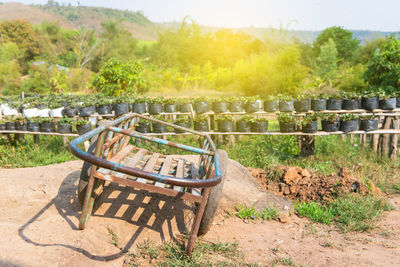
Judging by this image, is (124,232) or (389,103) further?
(389,103)

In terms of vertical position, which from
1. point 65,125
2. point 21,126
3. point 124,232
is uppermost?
point 65,125

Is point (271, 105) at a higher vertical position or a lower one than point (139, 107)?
higher

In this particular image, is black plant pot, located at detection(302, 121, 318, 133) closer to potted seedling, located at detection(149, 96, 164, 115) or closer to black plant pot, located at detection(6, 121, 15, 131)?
potted seedling, located at detection(149, 96, 164, 115)

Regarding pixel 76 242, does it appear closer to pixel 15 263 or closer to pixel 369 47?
pixel 15 263

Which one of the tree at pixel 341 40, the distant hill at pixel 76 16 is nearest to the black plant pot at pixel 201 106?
the tree at pixel 341 40

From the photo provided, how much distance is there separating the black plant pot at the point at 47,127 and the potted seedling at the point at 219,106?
3.59 m

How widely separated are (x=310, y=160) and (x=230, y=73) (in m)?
16.4

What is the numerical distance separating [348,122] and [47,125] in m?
6.40

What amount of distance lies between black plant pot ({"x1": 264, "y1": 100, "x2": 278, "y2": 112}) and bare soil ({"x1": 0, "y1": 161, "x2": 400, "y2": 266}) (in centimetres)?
336

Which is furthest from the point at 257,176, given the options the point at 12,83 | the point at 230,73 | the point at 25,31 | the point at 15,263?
the point at 25,31

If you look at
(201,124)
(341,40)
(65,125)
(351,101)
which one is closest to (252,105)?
(201,124)

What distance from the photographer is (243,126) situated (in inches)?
260

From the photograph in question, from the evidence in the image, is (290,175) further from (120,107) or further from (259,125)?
(120,107)

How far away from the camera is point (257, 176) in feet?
16.1
